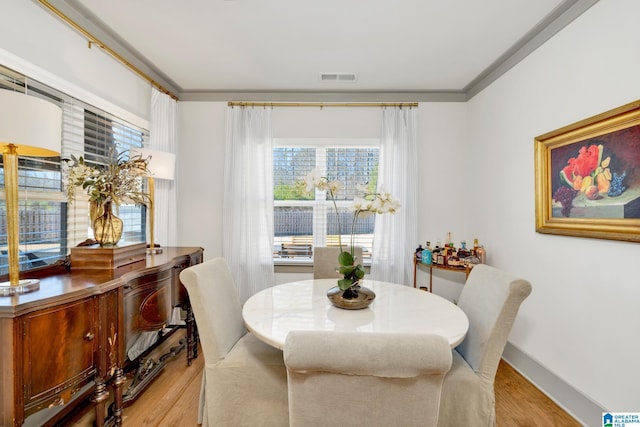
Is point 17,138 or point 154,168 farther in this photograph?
point 154,168

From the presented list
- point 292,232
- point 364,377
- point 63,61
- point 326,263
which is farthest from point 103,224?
point 292,232

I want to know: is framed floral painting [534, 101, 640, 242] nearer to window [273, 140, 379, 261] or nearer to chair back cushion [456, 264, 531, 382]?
chair back cushion [456, 264, 531, 382]

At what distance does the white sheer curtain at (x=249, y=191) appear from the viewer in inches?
128

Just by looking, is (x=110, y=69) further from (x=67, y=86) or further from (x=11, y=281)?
(x=11, y=281)

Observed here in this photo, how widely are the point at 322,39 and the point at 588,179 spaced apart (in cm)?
213

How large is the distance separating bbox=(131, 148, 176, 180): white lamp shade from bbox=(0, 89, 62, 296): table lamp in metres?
1.00

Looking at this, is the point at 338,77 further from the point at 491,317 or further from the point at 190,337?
the point at 190,337

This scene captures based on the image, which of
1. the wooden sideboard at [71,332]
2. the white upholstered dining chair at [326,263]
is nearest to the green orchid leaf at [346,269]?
the white upholstered dining chair at [326,263]

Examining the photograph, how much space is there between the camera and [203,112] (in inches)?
132

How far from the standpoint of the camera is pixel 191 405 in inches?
75.3

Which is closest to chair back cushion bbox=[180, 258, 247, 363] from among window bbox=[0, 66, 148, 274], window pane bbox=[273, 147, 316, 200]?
window bbox=[0, 66, 148, 274]

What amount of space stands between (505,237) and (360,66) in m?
2.10

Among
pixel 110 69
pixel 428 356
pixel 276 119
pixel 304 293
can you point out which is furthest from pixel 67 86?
pixel 428 356

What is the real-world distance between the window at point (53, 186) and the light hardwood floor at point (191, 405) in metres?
1.11
